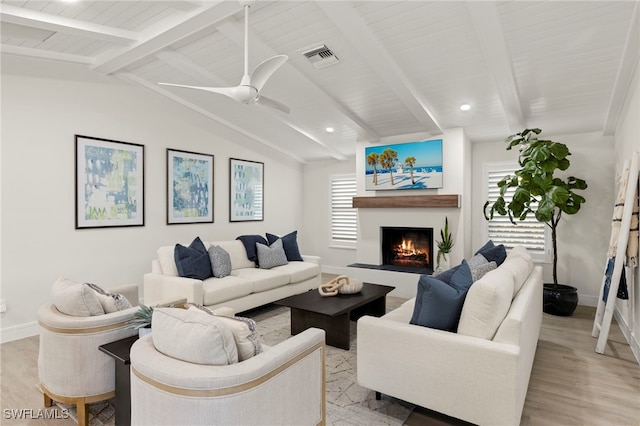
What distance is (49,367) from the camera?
2.25 metres

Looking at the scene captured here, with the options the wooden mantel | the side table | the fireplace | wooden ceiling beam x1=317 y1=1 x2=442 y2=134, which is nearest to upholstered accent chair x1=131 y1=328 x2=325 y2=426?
the side table

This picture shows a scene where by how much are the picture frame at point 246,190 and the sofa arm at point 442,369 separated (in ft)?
13.7

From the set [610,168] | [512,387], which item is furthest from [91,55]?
[610,168]

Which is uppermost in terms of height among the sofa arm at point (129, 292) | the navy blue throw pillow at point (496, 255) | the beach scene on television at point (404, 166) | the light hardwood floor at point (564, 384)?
the beach scene on television at point (404, 166)

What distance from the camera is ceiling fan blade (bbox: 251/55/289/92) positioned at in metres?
2.67

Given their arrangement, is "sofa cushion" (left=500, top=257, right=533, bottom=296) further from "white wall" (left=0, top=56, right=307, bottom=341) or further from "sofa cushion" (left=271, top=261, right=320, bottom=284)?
"white wall" (left=0, top=56, right=307, bottom=341)

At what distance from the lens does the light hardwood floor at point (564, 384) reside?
92.1 inches

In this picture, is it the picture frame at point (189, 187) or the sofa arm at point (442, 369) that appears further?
the picture frame at point (189, 187)

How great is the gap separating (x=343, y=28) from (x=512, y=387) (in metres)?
2.98

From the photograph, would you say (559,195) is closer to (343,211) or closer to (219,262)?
(343,211)

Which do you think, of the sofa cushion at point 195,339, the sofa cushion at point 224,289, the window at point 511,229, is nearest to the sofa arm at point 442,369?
the sofa cushion at point 195,339

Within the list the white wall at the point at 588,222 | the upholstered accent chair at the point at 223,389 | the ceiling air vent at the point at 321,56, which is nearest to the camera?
the upholstered accent chair at the point at 223,389

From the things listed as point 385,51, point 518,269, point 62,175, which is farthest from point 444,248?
point 62,175

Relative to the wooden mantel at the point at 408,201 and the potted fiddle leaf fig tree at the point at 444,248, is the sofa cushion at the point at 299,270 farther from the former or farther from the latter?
the potted fiddle leaf fig tree at the point at 444,248
